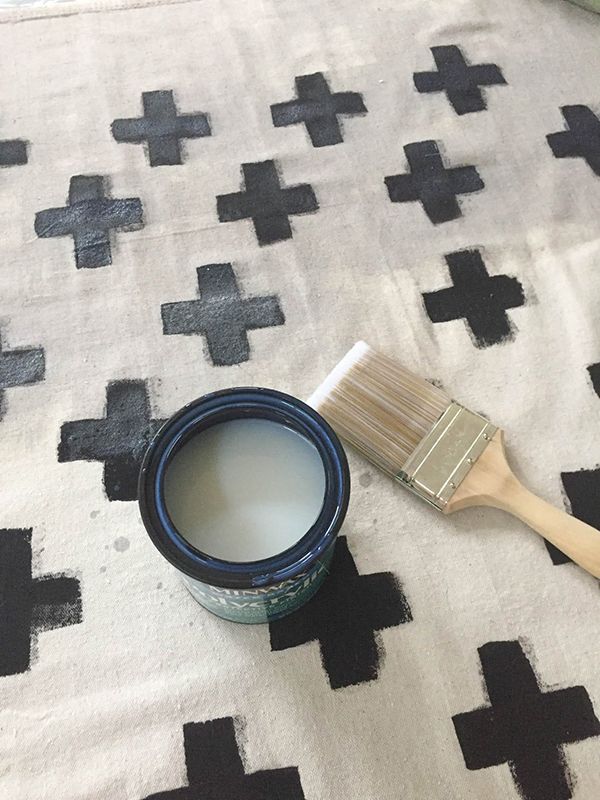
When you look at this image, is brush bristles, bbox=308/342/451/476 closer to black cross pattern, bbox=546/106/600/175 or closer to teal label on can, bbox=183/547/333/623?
teal label on can, bbox=183/547/333/623

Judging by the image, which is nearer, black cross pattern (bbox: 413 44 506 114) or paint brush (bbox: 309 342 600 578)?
paint brush (bbox: 309 342 600 578)

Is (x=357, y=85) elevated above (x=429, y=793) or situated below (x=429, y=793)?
above

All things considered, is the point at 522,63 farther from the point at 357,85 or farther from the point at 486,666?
the point at 486,666

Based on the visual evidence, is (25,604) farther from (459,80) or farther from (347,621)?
(459,80)

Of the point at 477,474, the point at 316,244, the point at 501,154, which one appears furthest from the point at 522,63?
the point at 477,474

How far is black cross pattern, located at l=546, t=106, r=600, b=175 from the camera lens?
1.82 feet

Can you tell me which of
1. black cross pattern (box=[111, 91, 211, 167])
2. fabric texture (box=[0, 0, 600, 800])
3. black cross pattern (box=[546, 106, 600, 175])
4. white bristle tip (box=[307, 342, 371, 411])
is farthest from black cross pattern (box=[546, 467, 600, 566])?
black cross pattern (box=[111, 91, 211, 167])

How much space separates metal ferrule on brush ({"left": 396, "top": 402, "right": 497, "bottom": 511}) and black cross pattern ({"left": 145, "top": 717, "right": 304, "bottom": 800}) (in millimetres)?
152

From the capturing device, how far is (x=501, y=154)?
56 centimetres

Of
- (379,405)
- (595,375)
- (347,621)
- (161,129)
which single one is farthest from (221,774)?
(161,129)

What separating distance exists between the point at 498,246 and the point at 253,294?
0.55ft

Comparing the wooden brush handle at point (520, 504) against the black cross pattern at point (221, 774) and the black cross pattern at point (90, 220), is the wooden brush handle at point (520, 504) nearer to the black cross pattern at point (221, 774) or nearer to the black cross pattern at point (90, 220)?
the black cross pattern at point (221, 774)

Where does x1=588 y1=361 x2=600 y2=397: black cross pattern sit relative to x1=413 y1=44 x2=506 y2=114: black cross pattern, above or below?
below

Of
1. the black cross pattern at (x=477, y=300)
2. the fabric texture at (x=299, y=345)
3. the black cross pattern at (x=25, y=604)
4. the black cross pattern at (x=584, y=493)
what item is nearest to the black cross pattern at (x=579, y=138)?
the fabric texture at (x=299, y=345)
